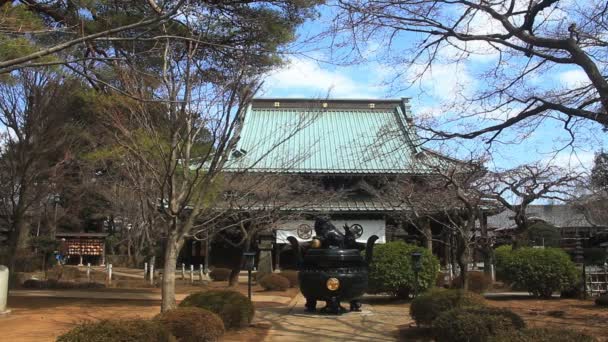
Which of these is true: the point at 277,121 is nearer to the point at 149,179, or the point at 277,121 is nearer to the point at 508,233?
the point at 508,233

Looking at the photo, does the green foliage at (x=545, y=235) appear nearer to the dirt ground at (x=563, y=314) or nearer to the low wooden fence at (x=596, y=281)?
the low wooden fence at (x=596, y=281)

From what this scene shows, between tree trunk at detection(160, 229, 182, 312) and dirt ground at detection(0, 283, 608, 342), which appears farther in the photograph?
tree trunk at detection(160, 229, 182, 312)

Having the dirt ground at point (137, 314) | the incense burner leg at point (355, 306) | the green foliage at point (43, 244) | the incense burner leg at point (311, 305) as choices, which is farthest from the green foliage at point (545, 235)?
the green foliage at point (43, 244)

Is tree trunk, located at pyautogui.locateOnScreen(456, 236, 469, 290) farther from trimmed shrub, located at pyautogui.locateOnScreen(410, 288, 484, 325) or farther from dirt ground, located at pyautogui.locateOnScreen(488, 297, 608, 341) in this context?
trimmed shrub, located at pyautogui.locateOnScreen(410, 288, 484, 325)

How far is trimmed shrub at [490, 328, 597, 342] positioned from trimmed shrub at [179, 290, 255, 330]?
550 centimetres

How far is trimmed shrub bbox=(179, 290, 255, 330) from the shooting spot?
34.0 feet

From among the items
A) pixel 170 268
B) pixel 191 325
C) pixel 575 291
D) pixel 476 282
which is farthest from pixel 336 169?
pixel 191 325

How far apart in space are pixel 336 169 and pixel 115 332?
20.8 meters

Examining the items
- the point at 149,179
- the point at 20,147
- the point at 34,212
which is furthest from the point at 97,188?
the point at 149,179

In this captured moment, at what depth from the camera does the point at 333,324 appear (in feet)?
37.2

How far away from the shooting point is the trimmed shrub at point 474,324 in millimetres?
7305

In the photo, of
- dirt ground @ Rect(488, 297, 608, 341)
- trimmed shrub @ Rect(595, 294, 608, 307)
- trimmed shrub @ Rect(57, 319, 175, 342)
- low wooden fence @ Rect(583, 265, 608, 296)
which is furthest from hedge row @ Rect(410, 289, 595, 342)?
low wooden fence @ Rect(583, 265, 608, 296)

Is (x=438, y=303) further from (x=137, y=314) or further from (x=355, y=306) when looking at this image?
(x=137, y=314)

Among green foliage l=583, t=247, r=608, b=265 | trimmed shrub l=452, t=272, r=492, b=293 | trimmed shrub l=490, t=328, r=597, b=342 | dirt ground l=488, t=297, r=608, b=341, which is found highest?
green foliage l=583, t=247, r=608, b=265
